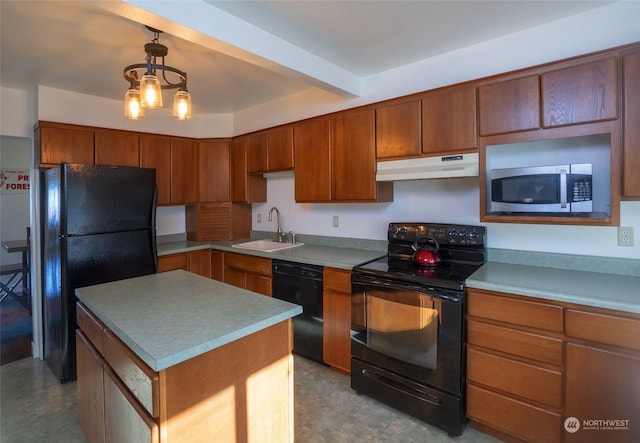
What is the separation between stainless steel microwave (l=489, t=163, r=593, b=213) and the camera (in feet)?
5.97

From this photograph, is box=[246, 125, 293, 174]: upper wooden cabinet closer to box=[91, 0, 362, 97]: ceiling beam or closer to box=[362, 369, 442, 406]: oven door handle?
box=[91, 0, 362, 97]: ceiling beam

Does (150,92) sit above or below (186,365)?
above

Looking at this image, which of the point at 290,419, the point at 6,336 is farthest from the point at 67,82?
the point at 290,419

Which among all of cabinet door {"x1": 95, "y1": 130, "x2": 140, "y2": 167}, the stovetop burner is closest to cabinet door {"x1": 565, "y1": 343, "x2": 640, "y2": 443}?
the stovetop burner

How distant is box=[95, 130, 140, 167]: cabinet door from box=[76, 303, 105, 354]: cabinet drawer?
192 cm

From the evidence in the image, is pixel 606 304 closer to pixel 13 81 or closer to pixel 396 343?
pixel 396 343

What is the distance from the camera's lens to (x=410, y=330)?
6.82 ft

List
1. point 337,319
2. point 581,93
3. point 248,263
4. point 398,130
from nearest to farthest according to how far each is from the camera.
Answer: point 581,93, point 398,130, point 337,319, point 248,263

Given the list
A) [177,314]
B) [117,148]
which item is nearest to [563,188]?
[177,314]

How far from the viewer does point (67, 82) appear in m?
2.83

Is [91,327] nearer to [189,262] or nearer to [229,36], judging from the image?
[229,36]

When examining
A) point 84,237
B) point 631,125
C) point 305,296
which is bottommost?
point 305,296

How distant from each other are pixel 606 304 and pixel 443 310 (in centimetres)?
75

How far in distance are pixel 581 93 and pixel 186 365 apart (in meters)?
2.34
